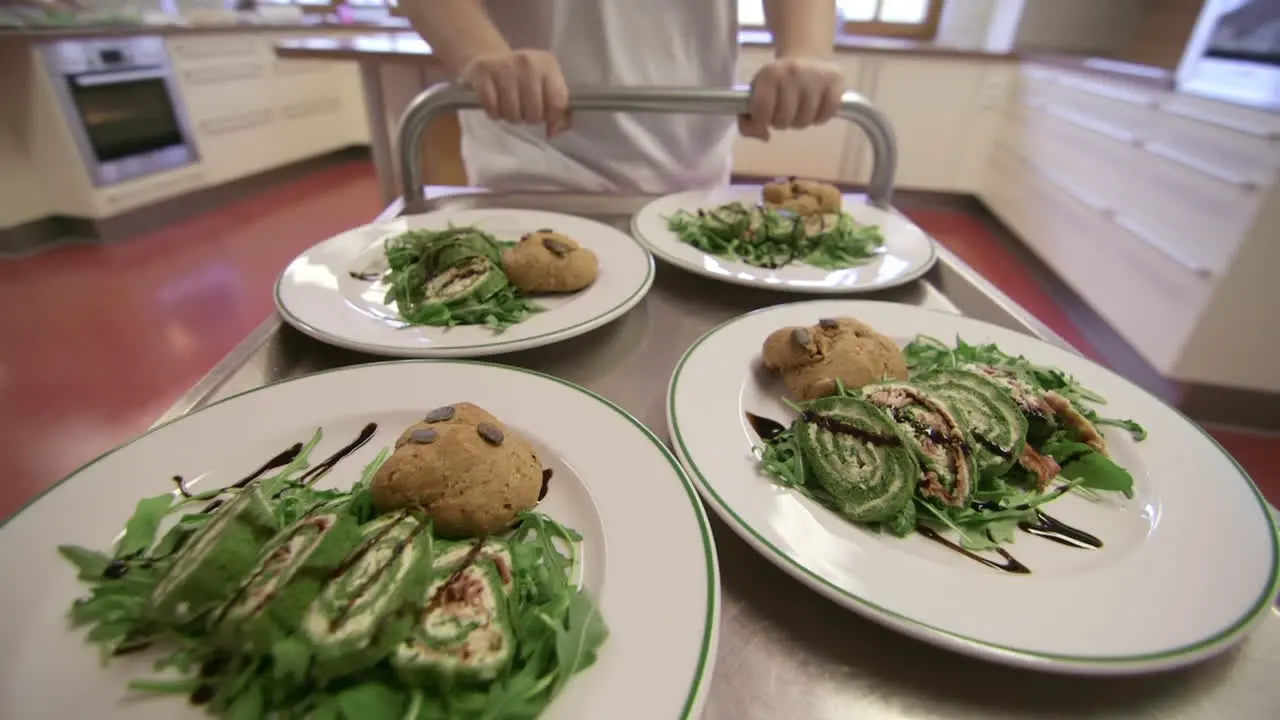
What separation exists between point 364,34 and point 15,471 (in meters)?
4.83

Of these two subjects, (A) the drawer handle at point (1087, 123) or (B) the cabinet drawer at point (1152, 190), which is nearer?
(B) the cabinet drawer at point (1152, 190)

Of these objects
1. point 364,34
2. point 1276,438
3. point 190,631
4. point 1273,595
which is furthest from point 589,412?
point 364,34

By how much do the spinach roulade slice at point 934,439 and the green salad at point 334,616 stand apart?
18.0 inches

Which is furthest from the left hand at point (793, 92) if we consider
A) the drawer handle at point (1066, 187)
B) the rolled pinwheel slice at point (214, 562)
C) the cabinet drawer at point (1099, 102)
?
the drawer handle at point (1066, 187)

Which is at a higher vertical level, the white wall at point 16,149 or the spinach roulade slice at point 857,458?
the spinach roulade slice at point 857,458

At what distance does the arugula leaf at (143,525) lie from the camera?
2.09 feet

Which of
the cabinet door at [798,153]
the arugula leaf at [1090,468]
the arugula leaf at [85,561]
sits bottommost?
the cabinet door at [798,153]

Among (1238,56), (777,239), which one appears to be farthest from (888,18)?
(777,239)

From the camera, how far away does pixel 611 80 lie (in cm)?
177

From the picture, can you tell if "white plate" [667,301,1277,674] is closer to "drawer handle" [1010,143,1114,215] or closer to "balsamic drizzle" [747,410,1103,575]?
"balsamic drizzle" [747,410,1103,575]

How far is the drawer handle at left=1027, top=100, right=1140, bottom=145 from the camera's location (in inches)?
140

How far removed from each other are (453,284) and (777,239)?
71 centimetres

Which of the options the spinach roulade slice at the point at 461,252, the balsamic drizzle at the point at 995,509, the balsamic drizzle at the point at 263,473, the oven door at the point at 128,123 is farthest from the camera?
the oven door at the point at 128,123

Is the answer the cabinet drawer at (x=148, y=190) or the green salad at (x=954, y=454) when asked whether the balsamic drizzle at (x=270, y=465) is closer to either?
the green salad at (x=954, y=454)
